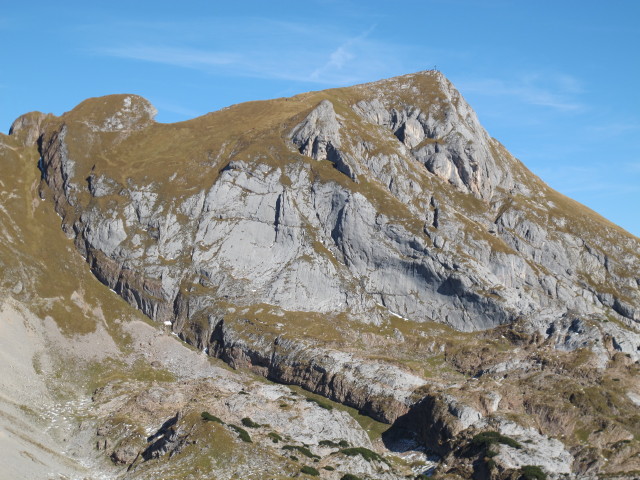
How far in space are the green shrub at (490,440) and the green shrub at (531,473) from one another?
10.1 meters

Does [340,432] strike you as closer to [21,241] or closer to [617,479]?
[617,479]

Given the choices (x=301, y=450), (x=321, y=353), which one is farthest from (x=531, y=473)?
(x=321, y=353)

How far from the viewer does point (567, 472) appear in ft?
383

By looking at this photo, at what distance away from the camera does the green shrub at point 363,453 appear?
120 m

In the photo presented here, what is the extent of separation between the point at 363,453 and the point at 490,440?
22.0 meters

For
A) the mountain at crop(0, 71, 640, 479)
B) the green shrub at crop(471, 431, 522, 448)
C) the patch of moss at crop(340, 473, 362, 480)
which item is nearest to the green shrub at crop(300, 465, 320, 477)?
the mountain at crop(0, 71, 640, 479)

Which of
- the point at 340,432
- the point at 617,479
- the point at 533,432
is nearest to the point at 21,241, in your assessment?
the point at 340,432

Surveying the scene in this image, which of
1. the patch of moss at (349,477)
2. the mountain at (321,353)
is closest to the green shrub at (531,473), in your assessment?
the mountain at (321,353)

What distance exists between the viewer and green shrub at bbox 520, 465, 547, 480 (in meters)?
109

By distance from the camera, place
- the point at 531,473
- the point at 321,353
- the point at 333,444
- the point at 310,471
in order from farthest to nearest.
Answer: the point at 321,353 → the point at 333,444 → the point at 531,473 → the point at 310,471

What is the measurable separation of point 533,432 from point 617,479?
25.0 meters

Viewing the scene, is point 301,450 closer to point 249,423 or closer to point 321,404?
point 249,423

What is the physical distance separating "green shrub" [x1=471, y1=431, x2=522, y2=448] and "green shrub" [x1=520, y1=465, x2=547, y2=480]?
10050 millimetres

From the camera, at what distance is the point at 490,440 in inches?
4862
